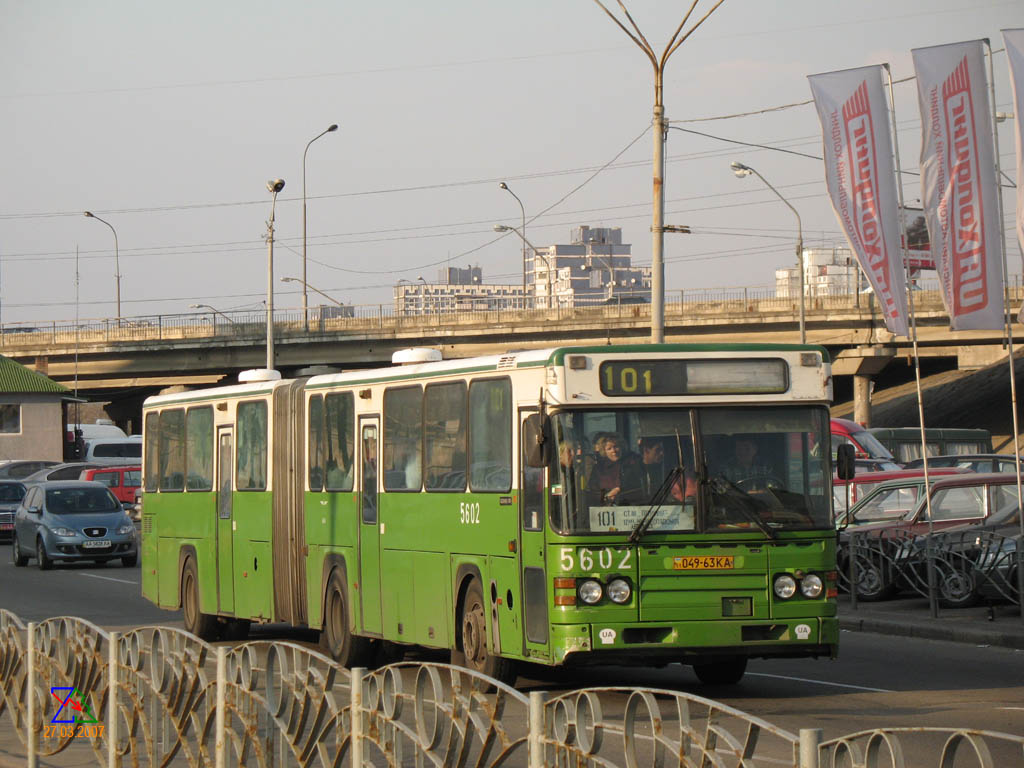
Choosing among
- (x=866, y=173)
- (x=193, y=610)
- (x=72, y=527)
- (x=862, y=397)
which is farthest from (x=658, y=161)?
(x=862, y=397)

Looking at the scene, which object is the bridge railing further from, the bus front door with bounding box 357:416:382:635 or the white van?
the bus front door with bounding box 357:416:382:635

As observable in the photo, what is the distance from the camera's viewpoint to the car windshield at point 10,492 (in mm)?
42625

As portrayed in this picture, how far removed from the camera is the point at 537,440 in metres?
11.1

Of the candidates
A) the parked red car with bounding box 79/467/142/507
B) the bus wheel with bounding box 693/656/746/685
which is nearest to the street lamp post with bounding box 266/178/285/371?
the parked red car with bounding box 79/467/142/507

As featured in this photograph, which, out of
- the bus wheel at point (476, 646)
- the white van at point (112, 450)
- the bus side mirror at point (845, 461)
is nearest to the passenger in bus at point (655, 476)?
the bus side mirror at point (845, 461)

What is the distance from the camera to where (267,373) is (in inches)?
687

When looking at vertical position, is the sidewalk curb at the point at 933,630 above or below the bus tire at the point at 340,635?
below

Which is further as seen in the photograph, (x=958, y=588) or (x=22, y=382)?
(x=22, y=382)

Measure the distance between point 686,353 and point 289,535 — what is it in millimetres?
5823

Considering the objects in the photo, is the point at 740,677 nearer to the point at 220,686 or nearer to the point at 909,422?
the point at 220,686

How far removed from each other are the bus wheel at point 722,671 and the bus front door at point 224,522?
6.22 metres

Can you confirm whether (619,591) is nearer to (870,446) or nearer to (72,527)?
(72,527)

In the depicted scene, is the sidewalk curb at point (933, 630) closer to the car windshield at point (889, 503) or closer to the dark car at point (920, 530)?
the dark car at point (920, 530)

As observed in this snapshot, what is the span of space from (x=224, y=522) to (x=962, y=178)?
380 inches
